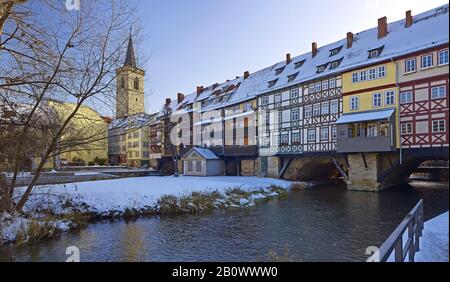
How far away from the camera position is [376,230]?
10172 mm

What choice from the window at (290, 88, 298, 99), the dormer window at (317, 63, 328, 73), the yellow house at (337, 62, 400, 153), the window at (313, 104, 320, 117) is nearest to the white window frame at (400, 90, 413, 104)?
the yellow house at (337, 62, 400, 153)

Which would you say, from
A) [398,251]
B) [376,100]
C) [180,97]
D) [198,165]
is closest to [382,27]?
[376,100]

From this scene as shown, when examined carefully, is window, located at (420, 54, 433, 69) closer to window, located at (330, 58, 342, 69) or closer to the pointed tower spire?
window, located at (330, 58, 342, 69)

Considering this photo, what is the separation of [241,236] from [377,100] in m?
13.9

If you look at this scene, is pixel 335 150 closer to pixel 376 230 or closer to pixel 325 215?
pixel 325 215

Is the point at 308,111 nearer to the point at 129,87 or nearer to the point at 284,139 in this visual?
the point at 284,139

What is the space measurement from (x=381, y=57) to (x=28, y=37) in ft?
58.8

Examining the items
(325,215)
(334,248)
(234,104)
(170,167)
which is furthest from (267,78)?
(334,248)

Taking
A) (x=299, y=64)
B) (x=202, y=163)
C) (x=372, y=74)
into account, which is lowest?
(x=202, y=163)

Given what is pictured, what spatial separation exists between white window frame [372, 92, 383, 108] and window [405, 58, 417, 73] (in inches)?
100

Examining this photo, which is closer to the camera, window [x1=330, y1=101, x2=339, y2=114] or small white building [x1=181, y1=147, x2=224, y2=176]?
window [x1=330, y1=101, x2=339, y2=114]

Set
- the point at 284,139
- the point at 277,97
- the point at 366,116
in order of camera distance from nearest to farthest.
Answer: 1. the point at 366,116
2. the point at 284,139
3. the point at 277,97

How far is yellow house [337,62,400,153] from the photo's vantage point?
17.8 meters

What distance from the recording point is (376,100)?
19.0 meters
